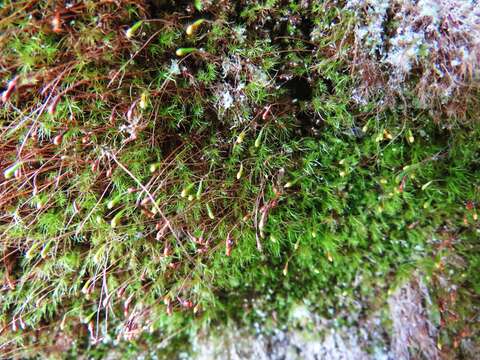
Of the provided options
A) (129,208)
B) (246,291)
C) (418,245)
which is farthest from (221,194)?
(418,245)

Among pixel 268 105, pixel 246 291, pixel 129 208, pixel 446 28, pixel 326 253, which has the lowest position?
pixel 246 291

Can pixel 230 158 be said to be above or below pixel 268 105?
below

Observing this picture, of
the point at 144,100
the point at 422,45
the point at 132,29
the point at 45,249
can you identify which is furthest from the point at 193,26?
the point at 45,249

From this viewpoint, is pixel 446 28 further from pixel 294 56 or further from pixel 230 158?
pixel 230 158

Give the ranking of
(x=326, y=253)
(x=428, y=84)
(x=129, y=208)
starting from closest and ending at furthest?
(x=428, y=84) < (x=129, y=208) < (x=326, y=253)

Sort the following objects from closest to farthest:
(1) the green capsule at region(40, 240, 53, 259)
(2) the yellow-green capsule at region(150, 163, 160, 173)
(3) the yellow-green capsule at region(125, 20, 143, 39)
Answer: (3) the yellow-green capsule at region(125, 20, 143, 39), (2) the yellow-green capsule at region(150, 163, 160, 173), (1) the green capsule at region(40, 240, 53, 259)

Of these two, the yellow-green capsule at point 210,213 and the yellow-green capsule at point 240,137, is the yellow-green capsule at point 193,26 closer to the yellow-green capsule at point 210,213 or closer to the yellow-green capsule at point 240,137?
the yellow-green capsule at point 240,137

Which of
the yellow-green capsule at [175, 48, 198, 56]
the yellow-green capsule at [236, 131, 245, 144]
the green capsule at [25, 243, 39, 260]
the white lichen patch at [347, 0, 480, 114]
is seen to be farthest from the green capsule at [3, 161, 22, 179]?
the white lichen patch at [347, 0, 480, 114]

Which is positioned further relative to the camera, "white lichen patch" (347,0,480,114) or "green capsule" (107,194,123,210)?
"green capsule" (107,194,123,210)

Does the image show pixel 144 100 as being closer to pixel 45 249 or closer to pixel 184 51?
pixel 184 51

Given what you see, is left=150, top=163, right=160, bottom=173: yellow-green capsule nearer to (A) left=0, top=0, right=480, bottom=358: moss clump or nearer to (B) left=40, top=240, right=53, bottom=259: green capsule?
(A) left=0, top=0, right=480, bottom=358: moss clump

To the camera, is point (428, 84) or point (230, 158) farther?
point (230, 158)
